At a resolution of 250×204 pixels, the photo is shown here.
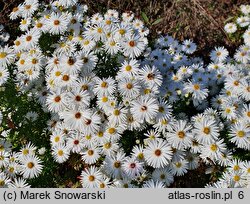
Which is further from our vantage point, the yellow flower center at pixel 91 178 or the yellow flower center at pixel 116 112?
Result: the yellow flower center at pixel 91 178

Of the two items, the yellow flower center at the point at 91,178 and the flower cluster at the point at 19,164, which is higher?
the flower cluster at the point at 19,164

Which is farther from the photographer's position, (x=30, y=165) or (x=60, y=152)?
(x=60, y=152)

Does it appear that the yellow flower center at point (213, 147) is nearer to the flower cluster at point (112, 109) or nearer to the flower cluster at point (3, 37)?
the flower cluster at point (112, 109)

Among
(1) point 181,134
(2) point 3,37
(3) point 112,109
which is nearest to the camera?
(3) point 112,109

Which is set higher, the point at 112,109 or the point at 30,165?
the point at 112,109

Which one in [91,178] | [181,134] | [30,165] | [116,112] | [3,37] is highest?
[3,37]

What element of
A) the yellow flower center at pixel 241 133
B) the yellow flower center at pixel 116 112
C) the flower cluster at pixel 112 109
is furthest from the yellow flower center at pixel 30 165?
the yellow flower center at pixel 241 133

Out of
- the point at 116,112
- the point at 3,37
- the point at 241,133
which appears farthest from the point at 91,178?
the point at 3,37

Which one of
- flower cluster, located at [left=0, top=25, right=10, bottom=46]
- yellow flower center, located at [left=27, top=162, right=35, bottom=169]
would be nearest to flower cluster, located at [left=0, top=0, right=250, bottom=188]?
yellow flower center, located at [left=27, top=162, right=35, bottom=169]

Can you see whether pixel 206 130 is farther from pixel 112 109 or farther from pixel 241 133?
pixel 112 109

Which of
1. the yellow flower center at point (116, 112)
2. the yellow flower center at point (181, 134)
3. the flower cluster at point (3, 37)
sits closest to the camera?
the yellow flower center at point (116, 112)
